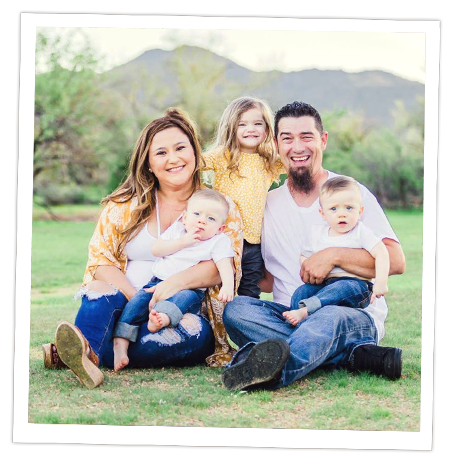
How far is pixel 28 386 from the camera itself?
414 cm

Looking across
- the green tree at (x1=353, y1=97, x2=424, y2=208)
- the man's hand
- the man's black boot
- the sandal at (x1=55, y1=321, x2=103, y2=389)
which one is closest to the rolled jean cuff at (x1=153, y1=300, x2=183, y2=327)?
the sandal at (x1=55, y1=321, x2=103, y2=389)

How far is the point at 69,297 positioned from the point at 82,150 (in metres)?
8.06

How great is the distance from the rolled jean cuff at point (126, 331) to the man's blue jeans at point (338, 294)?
3.54ft

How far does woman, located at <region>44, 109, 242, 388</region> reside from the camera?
4.35 meters

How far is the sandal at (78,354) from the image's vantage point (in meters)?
3.85

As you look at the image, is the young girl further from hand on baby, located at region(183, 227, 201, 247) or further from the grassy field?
the grassy field

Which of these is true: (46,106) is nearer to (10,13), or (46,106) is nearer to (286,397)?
(10,13)

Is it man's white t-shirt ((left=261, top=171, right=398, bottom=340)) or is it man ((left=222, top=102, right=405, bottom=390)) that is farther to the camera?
man's white t-shirt ((left=261, top=171, right=398, bottom=340))

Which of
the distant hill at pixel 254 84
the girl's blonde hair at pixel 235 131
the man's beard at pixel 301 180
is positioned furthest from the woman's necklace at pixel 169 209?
the distant hill at pixel 254 84

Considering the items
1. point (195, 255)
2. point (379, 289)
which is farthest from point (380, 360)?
point (195, 255)

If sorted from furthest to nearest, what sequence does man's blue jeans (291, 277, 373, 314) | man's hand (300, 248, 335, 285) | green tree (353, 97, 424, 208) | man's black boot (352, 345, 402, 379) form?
green tree (353, 97, 424, 208), man's hand (300, 248, 335, 285), man's blue jeans (291, 277, 373, 314), man's black boot (352, 345, 402, 379)

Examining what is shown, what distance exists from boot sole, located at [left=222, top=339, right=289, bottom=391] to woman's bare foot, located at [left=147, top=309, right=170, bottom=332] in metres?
0.52

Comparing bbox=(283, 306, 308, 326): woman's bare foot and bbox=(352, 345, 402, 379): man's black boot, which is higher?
bbox=(283, 306, 308, 326): woman's bare foot

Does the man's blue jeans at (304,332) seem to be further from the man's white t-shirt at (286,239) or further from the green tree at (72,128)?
the green tree at (72,128)
